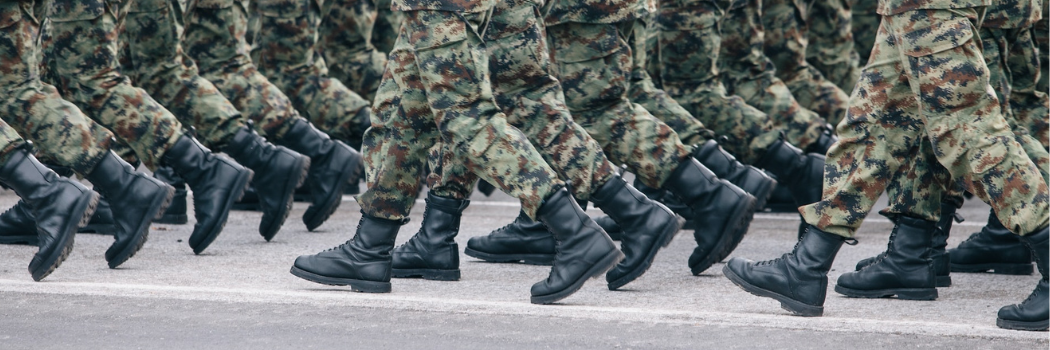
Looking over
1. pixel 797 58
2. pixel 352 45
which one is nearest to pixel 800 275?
pixel 797 58

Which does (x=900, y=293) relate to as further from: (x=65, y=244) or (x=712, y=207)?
(x=65, y=244)

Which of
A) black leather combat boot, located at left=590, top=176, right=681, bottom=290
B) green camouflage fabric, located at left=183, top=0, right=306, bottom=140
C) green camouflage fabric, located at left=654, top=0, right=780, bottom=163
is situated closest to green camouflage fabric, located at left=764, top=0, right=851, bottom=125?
green camouflage fabric, located at left=654, top=0, right=780, bottom=163

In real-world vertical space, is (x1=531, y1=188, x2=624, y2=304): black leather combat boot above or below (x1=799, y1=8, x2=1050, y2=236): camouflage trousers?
below

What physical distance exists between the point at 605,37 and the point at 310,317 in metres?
1.36

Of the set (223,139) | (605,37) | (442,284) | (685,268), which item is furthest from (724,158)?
(223,139)

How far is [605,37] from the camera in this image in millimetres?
4312

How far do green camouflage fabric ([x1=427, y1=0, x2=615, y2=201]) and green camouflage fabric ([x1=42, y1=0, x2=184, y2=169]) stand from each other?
52.5 inches

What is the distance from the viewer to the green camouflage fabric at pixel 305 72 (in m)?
6.01

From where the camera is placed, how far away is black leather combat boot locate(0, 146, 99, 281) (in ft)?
13.3

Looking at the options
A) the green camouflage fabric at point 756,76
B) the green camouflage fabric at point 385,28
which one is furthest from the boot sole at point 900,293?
the green camouflage fabric at point 385,28

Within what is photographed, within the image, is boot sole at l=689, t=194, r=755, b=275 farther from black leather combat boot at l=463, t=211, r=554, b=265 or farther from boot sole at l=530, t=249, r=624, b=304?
boot sole at l=530, t=249, r=624, b=304

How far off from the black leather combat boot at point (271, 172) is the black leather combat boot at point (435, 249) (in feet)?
2.85

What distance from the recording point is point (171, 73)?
5.27m

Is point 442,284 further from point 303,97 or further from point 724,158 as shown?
point 303,97
